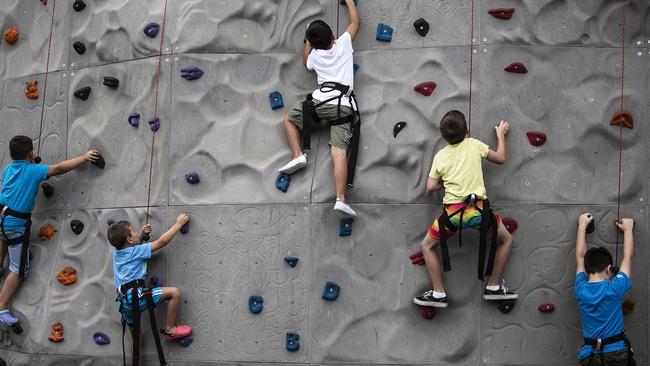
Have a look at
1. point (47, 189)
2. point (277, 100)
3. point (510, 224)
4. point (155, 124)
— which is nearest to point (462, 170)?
point (510, 224)

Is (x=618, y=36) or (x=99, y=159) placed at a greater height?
(x=618, y=36)

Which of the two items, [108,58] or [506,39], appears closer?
[506,39]

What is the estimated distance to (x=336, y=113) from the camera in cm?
814

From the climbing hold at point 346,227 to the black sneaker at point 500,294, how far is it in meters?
1.29

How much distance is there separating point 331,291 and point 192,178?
166 centimetres

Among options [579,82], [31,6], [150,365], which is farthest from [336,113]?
[31,6]

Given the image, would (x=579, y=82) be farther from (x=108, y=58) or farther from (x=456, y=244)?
(x=108, y=58)

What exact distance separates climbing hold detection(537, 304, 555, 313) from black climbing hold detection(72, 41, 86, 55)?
5.03 meters

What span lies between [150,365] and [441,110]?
350cm


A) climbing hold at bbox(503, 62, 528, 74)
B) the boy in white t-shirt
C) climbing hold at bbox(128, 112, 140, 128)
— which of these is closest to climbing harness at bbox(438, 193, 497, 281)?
the boy in white t-shirt

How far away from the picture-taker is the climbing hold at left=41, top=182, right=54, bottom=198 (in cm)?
922

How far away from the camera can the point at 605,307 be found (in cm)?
742

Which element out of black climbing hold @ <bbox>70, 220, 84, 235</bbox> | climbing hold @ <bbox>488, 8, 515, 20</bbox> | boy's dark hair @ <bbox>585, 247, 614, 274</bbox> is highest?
climbing hold @ <bbox>488, 8, 515, 20</bbox>

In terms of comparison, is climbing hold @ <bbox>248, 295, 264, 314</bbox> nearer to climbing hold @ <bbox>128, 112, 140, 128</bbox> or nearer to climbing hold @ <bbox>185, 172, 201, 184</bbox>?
climbing hold @ <bbox>185, 172, 201, 184</bbox>
